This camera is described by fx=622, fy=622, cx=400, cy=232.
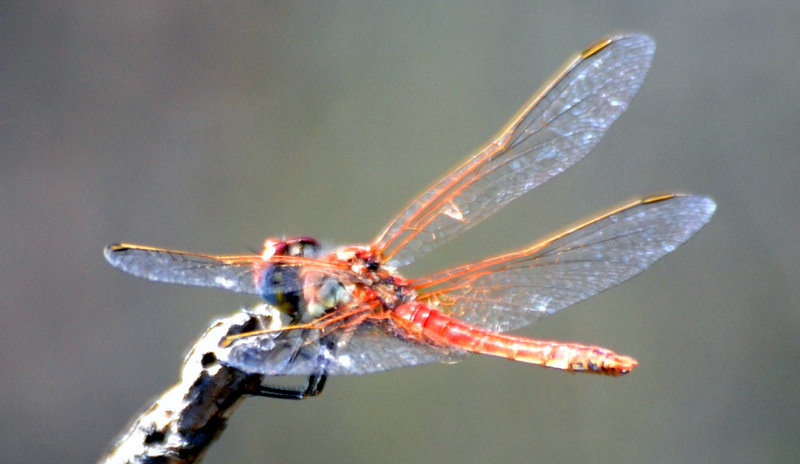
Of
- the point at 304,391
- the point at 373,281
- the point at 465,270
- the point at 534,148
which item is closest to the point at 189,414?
the point at 304,391

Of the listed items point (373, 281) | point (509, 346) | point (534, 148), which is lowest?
point (509, 346)

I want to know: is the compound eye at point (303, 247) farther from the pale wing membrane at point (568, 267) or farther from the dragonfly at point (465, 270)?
the pale wing membrane at point (568, 267)

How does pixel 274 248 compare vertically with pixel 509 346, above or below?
above

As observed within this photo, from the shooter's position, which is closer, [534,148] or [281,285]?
[281,285]

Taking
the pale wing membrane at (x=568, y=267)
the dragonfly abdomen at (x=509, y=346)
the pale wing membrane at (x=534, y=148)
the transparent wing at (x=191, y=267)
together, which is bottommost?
the dragonfly abdomen at (x=509, y=346)

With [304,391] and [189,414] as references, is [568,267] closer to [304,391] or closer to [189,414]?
[304,391]

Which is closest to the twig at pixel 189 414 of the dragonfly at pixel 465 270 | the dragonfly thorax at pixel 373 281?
the dragonfly at pixel 465 270

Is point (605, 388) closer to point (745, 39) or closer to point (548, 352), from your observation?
point (548, 352)

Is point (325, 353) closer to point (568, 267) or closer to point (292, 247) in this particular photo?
point (292, 247)
